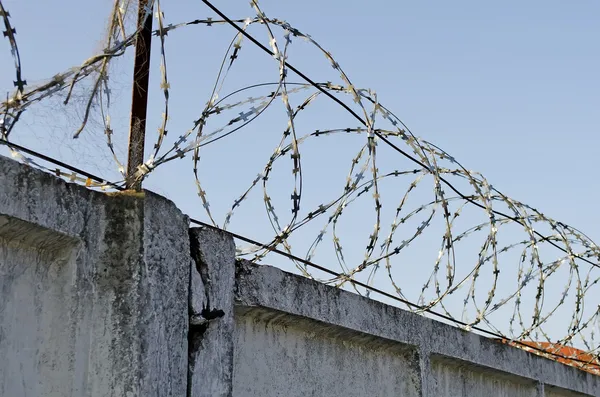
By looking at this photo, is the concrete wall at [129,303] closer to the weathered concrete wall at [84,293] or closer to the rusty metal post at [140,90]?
the weathered concrete wall at [84,293]

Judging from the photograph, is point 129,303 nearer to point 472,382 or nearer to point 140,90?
point 140,90

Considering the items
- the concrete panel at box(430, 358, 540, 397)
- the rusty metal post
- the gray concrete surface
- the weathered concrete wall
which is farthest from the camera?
the concrete panel at box(430, 358, 540, 397)

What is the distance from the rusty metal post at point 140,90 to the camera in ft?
13.6

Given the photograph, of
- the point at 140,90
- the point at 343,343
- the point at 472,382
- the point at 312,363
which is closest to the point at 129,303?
the point at 140,90

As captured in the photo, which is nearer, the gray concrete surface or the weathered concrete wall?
the weathered concrete wall

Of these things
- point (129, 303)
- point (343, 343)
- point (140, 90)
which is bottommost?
point (129, 303)

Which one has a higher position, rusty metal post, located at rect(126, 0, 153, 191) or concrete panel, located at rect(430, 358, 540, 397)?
rusty metal post, located at rect(126, 0, 153, 191)

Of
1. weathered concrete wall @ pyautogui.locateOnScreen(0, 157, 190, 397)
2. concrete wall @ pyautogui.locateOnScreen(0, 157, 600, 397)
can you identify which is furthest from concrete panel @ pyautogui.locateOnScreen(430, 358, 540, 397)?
weathered concrete wall @ pyautogui.locateOnScreen(0, 157, 190, 397)

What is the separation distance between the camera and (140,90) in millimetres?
A: 4266

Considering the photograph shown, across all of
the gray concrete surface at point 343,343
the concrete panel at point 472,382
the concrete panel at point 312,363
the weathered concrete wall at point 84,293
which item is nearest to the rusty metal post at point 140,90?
the weathered concrete wall at point 84,293

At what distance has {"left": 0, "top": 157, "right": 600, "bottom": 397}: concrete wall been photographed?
3592 mm

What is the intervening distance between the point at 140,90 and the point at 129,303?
3.32ft

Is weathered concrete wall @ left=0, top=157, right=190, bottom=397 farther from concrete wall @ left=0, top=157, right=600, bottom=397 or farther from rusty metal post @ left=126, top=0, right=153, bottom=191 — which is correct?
rusty metal post @ left=126, top=0, right=153, bottom=191

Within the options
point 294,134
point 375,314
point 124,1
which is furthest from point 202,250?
point 375,314
